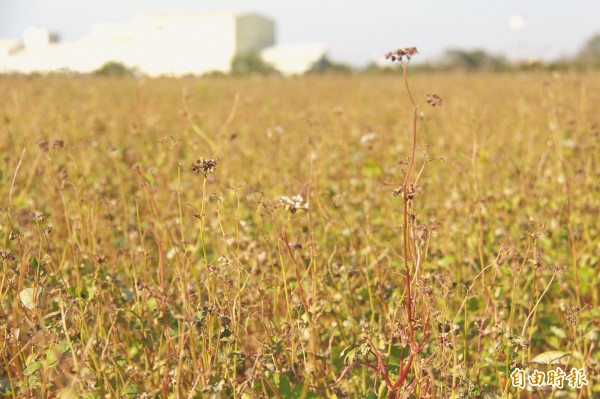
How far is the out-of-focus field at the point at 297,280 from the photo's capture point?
1845 millimetres

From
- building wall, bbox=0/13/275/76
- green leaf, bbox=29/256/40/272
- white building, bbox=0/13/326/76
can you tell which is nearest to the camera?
green leaf, bbox=29/256/40/272

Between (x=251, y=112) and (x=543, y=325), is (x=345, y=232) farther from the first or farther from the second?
(x=251, y=112)

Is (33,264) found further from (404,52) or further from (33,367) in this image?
(404,52)

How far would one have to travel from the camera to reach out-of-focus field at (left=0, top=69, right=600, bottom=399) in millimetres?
1845

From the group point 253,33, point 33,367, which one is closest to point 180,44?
point 253,33

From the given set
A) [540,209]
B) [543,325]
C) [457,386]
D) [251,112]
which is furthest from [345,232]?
[251,112]

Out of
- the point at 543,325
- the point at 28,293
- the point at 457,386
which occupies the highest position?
the point at 28,293

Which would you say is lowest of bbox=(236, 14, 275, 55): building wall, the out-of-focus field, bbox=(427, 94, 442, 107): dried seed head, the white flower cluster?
the out-of-focus field

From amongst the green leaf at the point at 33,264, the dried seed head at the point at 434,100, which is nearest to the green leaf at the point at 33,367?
the green leaf at the point at 33,264

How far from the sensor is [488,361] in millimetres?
1897

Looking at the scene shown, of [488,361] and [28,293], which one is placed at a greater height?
[28,293]

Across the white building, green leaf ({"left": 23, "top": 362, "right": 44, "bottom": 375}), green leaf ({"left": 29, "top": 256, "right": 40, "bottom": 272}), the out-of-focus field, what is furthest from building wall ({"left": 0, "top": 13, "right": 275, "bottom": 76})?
green leaf ({"left": 23, "top": 362, "right": 44, "bottom": 375})

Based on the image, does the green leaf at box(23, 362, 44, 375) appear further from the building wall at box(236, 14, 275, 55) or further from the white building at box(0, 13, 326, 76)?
the building wall at box(236, 14, 275, 55)

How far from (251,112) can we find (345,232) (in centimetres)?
676
